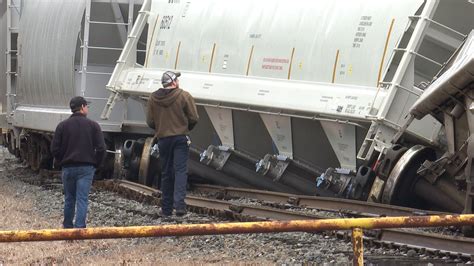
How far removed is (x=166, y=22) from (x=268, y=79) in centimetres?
343

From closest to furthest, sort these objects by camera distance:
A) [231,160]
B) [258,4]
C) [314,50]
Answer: [314,50] < [258,4] < [231,160]

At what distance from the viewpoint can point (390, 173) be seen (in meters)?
11.3

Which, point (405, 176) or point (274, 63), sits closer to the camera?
point (405, 176)

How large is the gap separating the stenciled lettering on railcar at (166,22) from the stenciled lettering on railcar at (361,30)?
→ 485 cm

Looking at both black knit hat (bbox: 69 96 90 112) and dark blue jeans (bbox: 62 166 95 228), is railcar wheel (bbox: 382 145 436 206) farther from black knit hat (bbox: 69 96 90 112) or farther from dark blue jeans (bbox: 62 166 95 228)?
black knit hat (bbox: 69 96 90 112)

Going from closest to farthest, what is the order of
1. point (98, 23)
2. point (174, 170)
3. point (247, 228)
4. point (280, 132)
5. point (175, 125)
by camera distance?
point (247, 228) → point (175, 125) → point (174, 170) → point (280, 132) → point (98, 23)

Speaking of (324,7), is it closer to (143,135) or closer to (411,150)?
(411,150)

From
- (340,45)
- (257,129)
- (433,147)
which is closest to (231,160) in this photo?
(257,129)

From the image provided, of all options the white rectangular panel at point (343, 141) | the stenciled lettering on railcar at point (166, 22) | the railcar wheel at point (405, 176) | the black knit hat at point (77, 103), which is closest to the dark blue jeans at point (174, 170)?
the black knit hat at point (77, 103)

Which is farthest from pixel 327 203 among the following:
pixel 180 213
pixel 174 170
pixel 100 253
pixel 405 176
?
pixel 100 253

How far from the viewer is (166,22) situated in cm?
1638

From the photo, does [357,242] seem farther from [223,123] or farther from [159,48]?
[159,48]

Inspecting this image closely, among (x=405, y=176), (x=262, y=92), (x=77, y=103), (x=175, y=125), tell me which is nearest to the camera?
(x=77, y=103)

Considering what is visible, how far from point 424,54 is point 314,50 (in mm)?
1698
